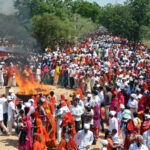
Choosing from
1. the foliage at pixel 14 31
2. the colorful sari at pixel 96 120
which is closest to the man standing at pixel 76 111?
the colorful sari at pixel 96 120

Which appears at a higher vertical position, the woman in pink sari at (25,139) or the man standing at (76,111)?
the man standing at (76,111)

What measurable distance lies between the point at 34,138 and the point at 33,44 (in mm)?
23053

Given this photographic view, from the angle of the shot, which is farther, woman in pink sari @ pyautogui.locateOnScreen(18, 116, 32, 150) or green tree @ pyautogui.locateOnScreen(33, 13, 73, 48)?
green tree @ pyautogui.locateOnScreen(33, 13, 73, 48)

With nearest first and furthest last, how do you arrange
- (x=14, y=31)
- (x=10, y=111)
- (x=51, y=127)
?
1. (x=51, y=127)
2. (x=10, y=111)
3. (x=14, y=31)

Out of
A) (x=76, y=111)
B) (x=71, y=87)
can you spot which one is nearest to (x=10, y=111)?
(x=76, y=111)

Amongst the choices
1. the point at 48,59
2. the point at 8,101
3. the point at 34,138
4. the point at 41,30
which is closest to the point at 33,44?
the point at 41,30

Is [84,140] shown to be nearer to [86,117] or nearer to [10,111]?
[86,117]

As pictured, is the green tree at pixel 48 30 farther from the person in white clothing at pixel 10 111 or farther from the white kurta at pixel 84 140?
the white kurta at pixel 84 140

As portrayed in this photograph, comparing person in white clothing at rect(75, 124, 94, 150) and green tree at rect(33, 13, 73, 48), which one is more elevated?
green tree at rect(33, 13, 73, 48)

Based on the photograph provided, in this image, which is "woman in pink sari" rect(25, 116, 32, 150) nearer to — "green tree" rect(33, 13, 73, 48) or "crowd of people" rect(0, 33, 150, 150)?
"crowd of people" rect(0, 33, 150, 150)

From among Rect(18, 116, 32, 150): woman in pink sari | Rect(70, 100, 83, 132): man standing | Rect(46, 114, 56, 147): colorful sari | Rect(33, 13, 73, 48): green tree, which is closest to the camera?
Rect(18, 116, 32, 150): woman in pink sari

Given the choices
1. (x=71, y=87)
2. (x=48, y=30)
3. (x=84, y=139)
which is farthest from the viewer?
(x=48, y=30)

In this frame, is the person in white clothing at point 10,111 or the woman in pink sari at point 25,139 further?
the person in white clothing at point 10,111

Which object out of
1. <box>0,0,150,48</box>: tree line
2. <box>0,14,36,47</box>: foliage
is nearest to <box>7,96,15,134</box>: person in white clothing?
<box>0,14,36,47</box>: foliage
